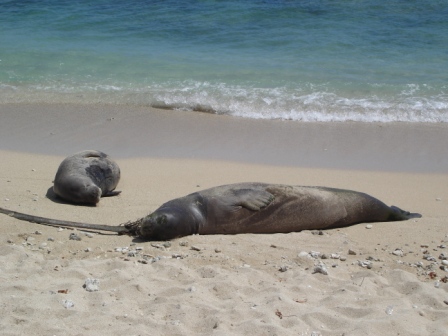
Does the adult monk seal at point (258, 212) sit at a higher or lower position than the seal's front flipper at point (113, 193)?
higher

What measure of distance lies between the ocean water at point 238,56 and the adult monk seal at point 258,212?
12.3ft

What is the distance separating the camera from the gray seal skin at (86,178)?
278 inches

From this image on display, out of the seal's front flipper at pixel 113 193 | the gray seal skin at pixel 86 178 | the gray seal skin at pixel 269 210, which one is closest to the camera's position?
the gray seal skin at pixel 269 210

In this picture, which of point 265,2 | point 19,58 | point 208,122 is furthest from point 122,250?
point 265,2

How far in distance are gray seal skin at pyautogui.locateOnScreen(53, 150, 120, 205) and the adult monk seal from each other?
965 mm

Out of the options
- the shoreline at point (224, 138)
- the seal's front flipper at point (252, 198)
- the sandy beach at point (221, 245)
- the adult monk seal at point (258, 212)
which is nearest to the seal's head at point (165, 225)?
the adult monk seal at point (258, 212)

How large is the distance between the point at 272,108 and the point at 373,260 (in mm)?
5558

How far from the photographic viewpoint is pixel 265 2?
17.5 metres

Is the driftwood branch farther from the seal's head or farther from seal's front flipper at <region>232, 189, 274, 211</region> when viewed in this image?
seal's front flipper at <region>232, 189, 274, 211</region>

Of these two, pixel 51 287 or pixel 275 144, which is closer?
pixel 51 287

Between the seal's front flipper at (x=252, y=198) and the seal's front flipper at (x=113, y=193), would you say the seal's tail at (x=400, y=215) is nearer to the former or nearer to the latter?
the seal's front flipper at (x=252, y=198)

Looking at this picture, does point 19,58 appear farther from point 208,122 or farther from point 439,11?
point 439,11

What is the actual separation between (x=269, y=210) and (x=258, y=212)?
12 cm

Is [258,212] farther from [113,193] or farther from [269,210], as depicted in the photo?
[113,193]
